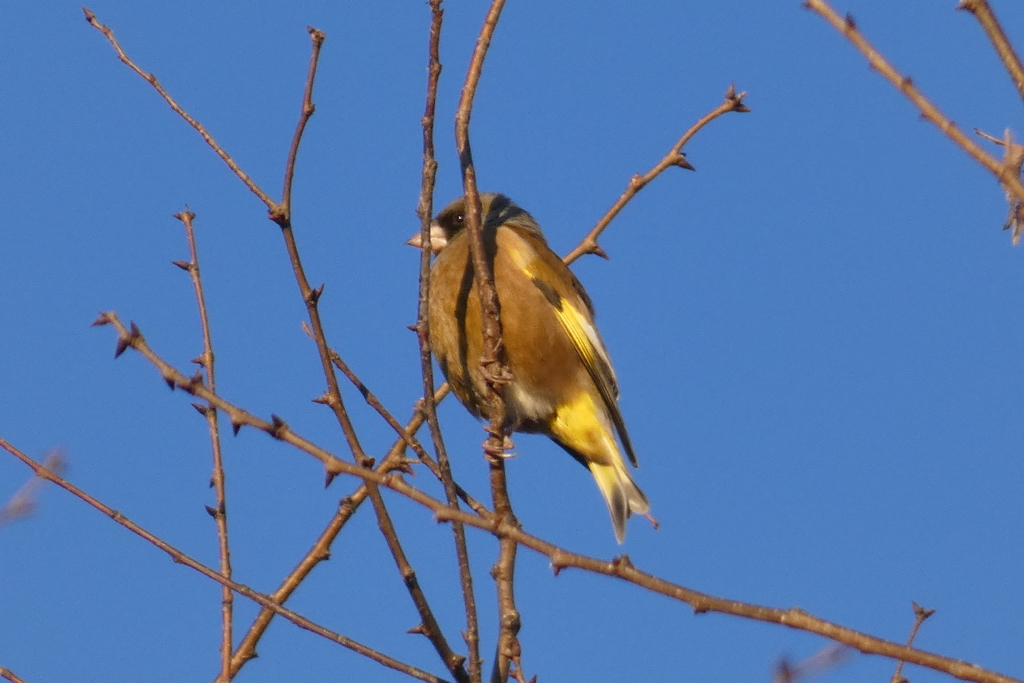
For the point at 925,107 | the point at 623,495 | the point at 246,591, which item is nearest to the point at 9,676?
the point at 246,591

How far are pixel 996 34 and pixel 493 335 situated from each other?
2.10m

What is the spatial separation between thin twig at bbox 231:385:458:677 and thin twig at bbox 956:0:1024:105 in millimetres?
1844

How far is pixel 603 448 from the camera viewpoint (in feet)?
18.8

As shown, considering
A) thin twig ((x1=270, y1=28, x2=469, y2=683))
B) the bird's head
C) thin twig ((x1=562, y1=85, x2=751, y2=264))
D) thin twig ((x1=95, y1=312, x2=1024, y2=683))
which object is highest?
the bird's head

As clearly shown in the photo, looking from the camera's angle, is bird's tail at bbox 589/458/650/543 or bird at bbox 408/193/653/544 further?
bird's tail at bbox 589/458/650/543

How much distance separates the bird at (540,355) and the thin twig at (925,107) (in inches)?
139

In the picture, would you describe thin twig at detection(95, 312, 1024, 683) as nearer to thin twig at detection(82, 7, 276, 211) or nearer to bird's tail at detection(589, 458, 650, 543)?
thin twig at detection(82, 7, 276, 211)

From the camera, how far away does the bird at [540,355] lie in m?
5.43

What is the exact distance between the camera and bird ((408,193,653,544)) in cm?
543

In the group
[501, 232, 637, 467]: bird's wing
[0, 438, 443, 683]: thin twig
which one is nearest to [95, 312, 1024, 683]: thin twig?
[0, 438, 443, 683]: thin twig

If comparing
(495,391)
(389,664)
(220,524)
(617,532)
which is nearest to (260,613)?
(220,524)

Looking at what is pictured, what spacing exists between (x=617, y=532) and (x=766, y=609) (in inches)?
147

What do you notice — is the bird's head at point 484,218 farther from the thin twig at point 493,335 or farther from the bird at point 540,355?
the thin twig at point 493,335

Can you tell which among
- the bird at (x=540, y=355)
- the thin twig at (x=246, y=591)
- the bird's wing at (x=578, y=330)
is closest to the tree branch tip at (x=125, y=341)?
the thin twig at (x=246, y=591)
